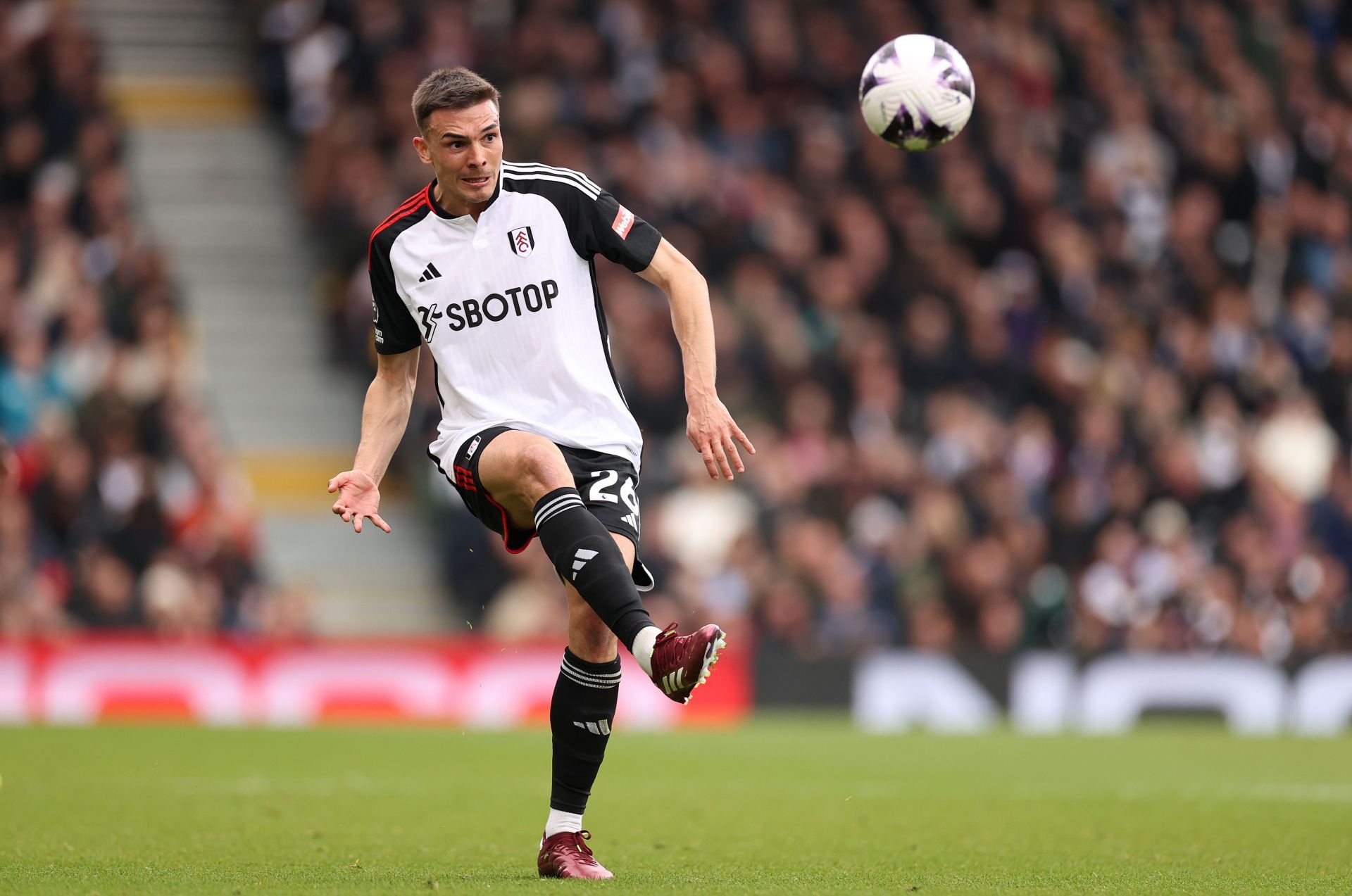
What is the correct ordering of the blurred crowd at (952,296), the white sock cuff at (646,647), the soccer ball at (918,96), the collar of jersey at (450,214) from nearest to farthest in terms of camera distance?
the white sock cuff at (646,647) < the collar of jersey at (450,214) < the soccer ball at (918,96) < the blurred crowd at (952,296)

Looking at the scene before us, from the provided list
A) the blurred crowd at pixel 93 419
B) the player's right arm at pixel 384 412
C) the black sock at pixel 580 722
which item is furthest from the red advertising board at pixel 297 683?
the black sock at pixel 580 722

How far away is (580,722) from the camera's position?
5.92 m

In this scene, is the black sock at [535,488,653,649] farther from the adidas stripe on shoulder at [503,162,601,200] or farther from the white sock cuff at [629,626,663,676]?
the adidas stripe on shoulder at [503,162,601,200]

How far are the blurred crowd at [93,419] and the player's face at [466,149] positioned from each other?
346 inches

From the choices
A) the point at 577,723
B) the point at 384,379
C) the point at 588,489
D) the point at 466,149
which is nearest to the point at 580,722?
the point at 577,723

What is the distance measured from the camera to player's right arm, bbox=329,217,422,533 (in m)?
5.99

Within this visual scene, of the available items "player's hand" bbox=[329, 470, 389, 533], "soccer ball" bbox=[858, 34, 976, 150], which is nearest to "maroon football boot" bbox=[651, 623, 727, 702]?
"player's hand" bbox=[329, 470, 389, 533]

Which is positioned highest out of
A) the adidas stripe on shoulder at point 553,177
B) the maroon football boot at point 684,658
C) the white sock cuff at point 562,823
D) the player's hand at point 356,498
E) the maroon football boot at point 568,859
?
the adidas stripe on shoulder at point 553,177

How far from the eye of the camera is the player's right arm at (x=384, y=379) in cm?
599

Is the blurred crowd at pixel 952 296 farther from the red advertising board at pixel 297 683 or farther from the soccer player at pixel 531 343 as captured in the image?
the soccer player at pixel 531 343

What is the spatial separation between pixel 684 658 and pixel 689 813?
11.4ft

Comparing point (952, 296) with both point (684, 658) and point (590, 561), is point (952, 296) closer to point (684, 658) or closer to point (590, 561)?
point (590, 561)

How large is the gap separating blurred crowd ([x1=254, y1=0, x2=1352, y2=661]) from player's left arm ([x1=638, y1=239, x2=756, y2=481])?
918cm

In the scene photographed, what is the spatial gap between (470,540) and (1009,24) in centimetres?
825
